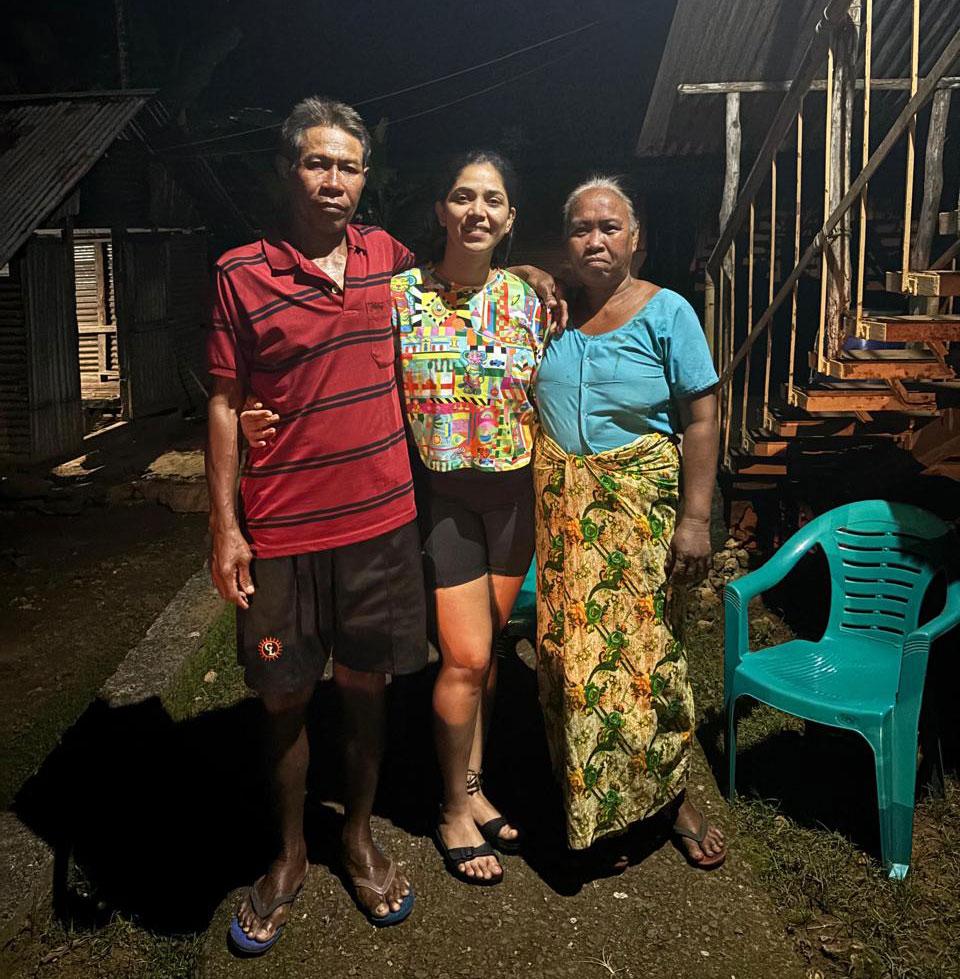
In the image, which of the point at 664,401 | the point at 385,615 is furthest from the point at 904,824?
the point at 385,615

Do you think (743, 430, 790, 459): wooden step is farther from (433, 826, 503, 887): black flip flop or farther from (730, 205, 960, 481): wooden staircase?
(433, 826, 503, 887): black flip flop

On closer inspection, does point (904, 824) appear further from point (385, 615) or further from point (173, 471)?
point (173, 471)

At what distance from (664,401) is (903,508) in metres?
1.33

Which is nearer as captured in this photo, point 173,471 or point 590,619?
point 590,619

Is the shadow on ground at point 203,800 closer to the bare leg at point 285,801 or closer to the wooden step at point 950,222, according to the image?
the bare leg at point 285,801

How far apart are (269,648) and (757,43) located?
223 inches

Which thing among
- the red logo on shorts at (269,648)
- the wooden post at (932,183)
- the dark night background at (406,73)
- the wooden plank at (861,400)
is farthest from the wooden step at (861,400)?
the dark night background at (406,73)

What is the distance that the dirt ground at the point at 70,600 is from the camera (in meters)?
4.59

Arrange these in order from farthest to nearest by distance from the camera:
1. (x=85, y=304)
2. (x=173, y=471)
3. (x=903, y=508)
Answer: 1. (x=85, y=304)
2. (x=173, y=471)
3. (x=903, y=508)

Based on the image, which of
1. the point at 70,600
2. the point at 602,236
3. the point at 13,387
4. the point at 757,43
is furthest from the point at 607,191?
the point at 13,387

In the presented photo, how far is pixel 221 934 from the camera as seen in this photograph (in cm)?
295

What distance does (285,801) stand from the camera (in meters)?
2.92

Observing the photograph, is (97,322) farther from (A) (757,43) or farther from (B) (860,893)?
(B) (860,893)

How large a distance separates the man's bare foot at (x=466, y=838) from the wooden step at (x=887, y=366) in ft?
7.94
